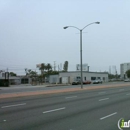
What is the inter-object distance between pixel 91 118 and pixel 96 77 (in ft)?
265

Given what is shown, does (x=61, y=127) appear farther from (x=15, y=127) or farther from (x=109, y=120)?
(x=109, y=120)

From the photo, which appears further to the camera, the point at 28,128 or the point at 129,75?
the point at 129,75

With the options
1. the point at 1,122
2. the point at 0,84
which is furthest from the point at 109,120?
the point at 0,84

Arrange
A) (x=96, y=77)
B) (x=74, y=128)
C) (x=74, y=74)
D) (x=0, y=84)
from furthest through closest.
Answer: (x=96, y=77) → (x=74, y=74) → (x=0, y=84) → (x=74, y=128)

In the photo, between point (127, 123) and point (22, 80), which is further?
point (22, 80)

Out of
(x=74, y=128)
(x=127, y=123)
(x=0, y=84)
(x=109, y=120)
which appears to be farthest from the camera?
(x=0, y=84)

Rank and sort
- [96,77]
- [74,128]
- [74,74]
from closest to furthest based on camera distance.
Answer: [74,128]
[74,74]
[96,77]

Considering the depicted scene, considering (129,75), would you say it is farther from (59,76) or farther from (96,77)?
(59,76)

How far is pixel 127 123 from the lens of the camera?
9133 millimetres

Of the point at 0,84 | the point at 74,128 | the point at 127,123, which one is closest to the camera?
the point at 74,128

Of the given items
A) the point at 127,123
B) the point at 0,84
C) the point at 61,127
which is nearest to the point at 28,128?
the point at 61,127

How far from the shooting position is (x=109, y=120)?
32.0 feet

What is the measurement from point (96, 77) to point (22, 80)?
28.3 metres

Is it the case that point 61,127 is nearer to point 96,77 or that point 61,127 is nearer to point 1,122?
point 1,122
